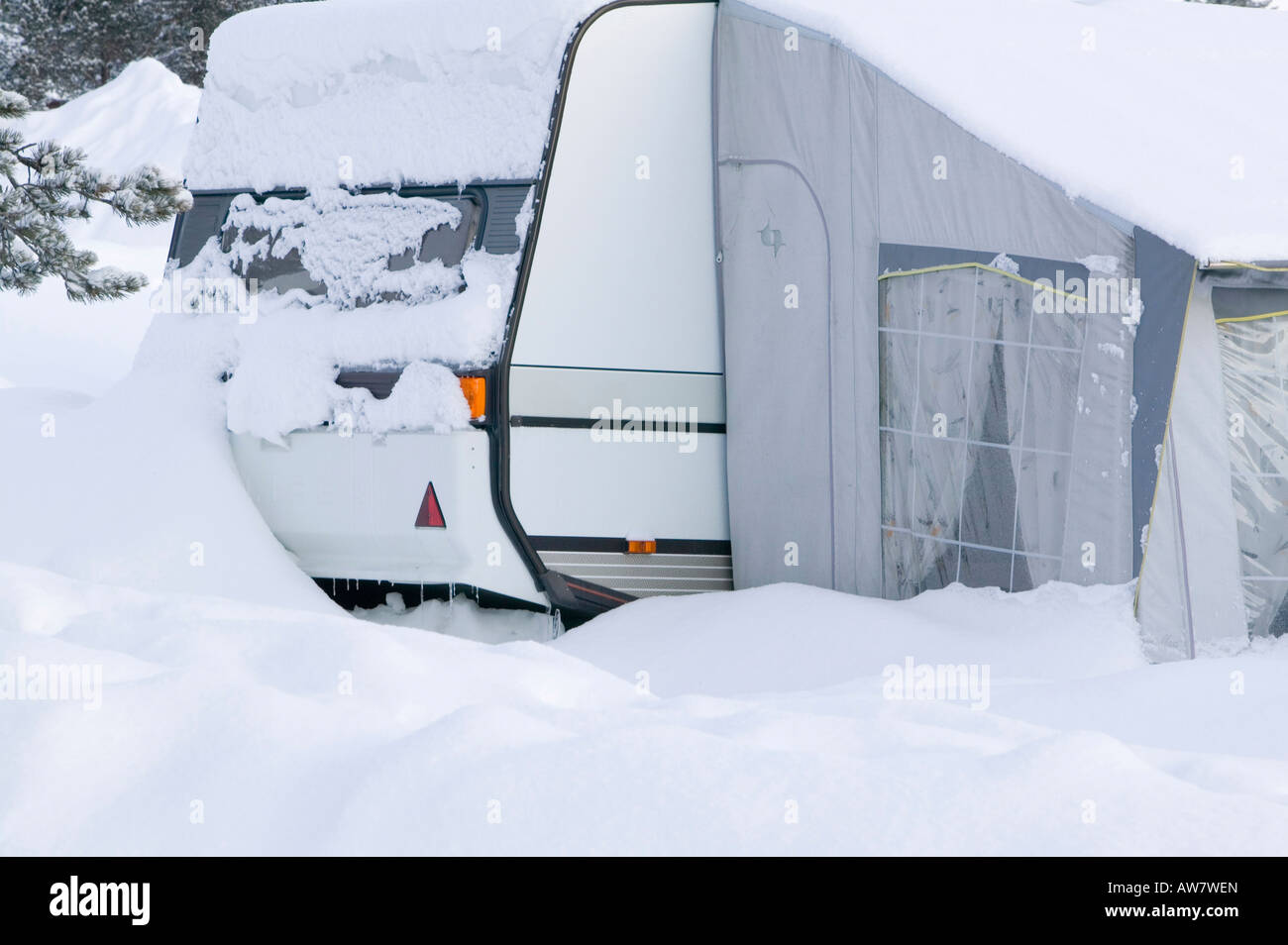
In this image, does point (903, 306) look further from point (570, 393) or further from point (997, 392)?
point (570, 393)

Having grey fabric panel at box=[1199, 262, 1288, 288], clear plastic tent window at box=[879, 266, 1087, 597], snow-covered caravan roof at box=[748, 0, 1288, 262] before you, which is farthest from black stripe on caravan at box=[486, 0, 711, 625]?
grey fabric panel at box=[1199, 262, 1288, 288]

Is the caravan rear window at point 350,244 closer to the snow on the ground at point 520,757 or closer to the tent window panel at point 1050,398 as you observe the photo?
the snow on the ground at point 520,757

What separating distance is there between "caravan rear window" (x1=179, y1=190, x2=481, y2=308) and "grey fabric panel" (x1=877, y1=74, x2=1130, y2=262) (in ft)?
5.74

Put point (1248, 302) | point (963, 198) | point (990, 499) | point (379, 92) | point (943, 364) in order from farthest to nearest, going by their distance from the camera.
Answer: point (379, 92), point (943, 364), point (990, 499), point (963, 198), point (1248, 302)

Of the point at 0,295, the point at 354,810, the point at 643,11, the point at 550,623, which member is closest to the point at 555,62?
the point at 643,11

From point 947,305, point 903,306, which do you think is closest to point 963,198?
point 947,305

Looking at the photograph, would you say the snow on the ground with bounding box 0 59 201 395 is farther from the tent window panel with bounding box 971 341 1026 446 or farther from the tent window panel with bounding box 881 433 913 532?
the tent window panel with bounding box 971 341 1026 446

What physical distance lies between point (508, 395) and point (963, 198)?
1.95 m

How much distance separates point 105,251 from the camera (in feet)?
58.0

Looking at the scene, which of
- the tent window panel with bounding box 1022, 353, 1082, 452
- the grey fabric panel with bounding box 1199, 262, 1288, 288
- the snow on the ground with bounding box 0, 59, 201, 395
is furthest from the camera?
the snow on the ground with bounding box 0, 59, 201, 395

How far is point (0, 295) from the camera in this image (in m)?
15.6

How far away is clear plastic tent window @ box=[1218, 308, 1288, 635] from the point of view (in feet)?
15.8
